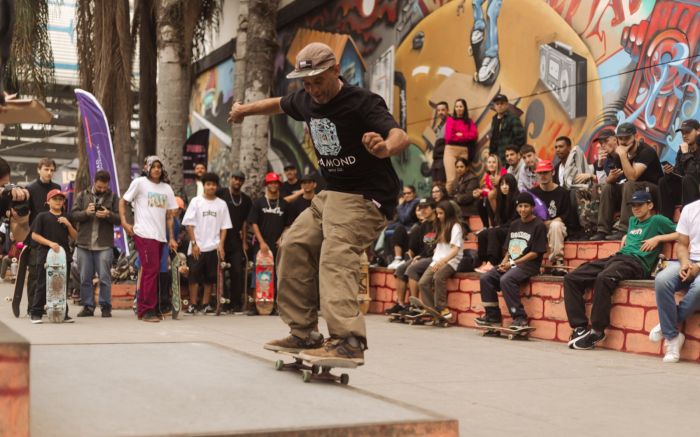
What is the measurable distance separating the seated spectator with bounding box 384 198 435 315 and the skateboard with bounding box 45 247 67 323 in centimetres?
423

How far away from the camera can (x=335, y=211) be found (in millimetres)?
5395

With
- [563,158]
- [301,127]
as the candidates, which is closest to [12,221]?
[563,158]

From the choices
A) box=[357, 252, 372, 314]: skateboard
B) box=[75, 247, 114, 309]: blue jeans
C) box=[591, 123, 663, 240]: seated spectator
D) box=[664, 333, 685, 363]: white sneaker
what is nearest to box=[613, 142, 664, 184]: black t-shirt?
box=[591, 123, 663, 240]: seated spectator

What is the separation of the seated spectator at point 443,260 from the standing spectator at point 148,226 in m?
3.35

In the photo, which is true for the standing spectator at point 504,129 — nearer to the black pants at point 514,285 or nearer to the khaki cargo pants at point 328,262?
the black pants at point 514,285

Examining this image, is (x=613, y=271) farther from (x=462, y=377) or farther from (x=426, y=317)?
(x=426, y=317)

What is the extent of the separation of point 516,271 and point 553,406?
4.41 metres

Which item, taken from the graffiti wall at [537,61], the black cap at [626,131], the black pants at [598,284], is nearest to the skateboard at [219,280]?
the graffiti wall at [537,61]

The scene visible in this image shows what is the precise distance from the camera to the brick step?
863cm

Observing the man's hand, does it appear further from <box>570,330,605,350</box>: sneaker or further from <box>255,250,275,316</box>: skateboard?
<box>255,250,275,316</box>: skateboard

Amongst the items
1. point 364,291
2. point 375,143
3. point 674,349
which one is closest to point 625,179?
point 674,349

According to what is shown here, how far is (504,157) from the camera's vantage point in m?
13.6

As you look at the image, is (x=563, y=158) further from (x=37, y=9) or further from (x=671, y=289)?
(x=37, y=9)

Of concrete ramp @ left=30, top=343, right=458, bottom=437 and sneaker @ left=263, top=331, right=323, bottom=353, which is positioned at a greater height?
sneaker @ left=263, top=331, right=323, bottom=353
